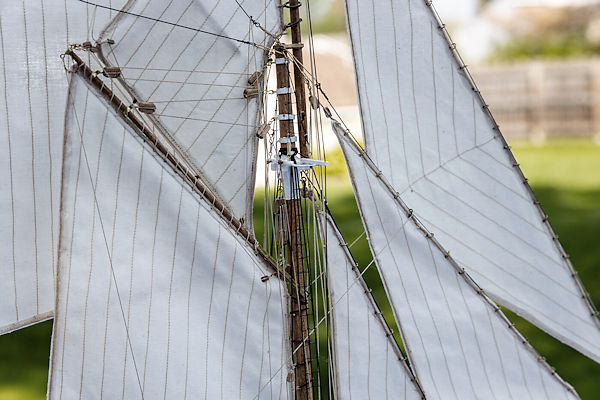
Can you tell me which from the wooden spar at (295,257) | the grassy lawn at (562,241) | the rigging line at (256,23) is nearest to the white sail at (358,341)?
the wooden spar at (295,257)

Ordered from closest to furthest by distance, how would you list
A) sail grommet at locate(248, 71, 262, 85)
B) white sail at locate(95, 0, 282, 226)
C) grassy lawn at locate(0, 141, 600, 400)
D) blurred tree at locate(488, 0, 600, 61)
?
1. white sail at locate(95, 0, 282, 226)
2. sail grommet at locate(248, 71, 262, 85)
3. grassy lawn at locate(0, 141, 600, 400)
4. blurred tree at locate(488, 0, 600, 61)

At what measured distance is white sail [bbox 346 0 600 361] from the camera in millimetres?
2762

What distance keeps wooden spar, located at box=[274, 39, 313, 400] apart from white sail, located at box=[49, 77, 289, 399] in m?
0.21

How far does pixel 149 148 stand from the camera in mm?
2742

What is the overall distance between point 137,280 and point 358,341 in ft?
2.63

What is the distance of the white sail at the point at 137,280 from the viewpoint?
8.77ft

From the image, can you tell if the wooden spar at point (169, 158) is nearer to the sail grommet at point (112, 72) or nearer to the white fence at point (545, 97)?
the sail grommet at point (112, 72)

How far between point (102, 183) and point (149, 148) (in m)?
0.20

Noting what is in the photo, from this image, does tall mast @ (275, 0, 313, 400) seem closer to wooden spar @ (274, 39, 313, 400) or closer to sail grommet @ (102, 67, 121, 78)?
wooden spar @ (274, 39, 313, 400)

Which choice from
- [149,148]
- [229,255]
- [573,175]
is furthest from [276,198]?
[573,175]

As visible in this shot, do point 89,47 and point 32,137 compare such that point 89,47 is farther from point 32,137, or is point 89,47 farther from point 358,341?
point 358,341

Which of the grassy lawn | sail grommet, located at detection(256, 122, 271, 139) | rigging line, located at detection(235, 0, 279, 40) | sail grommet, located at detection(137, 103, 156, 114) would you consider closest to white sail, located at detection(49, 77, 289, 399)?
sail grommet, located at detection(137, 103, 156, 114)

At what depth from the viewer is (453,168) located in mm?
2838

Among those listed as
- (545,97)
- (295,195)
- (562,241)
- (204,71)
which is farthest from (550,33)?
(295,195)
